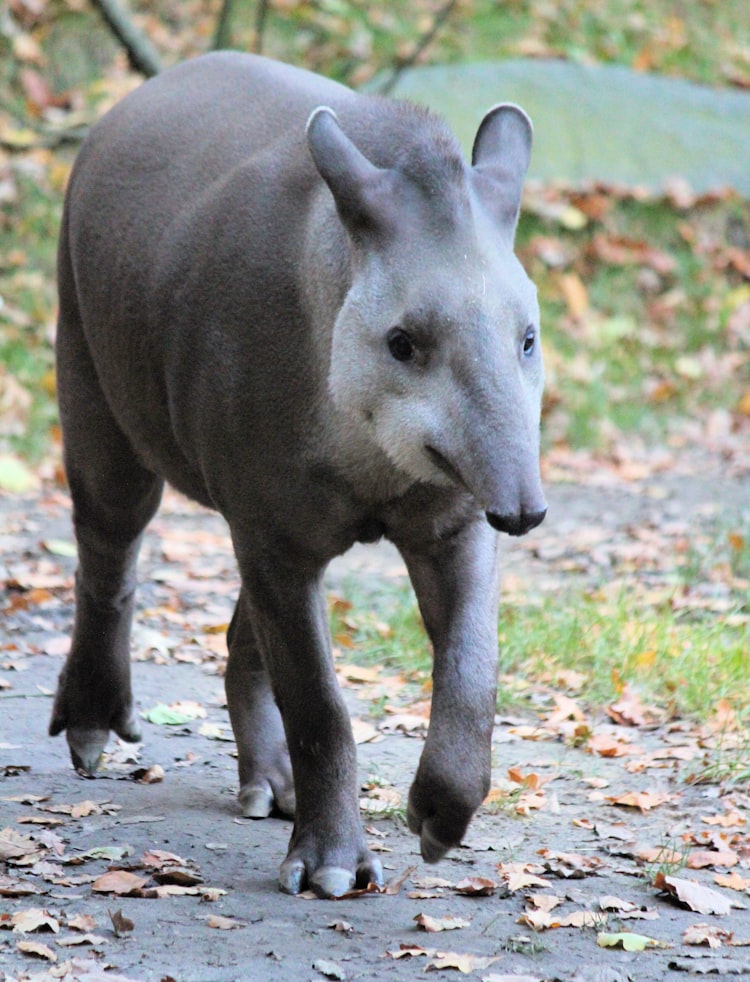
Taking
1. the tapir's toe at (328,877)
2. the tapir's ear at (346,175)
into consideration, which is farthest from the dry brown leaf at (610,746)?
the tapir's ear at (346,175)

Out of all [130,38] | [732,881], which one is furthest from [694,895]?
[130,38]

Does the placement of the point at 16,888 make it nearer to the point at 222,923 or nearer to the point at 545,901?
the point at 222,923

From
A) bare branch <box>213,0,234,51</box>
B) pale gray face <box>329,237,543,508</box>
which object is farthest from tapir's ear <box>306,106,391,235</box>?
bare branch <box>213,0,234,51</box>

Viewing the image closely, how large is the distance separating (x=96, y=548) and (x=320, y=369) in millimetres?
1681

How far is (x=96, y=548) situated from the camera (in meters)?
5.16

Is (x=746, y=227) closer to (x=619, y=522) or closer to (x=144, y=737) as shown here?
(x=619, y=522)

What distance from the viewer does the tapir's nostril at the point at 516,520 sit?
3.16m

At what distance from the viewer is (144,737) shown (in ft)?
17.6

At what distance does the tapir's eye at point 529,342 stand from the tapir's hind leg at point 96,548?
184 cm

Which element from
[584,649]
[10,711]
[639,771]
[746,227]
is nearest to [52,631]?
[10,711]

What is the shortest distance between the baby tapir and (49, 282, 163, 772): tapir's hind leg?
0.60 feet

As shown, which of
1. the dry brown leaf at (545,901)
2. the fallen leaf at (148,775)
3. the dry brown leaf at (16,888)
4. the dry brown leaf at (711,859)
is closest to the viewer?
the dry brown leaf at (16,888)

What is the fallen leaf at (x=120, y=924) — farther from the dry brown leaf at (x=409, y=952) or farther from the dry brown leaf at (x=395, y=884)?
the dry brown leaf at (x=395, y=884)

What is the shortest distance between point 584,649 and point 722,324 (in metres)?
6.27
